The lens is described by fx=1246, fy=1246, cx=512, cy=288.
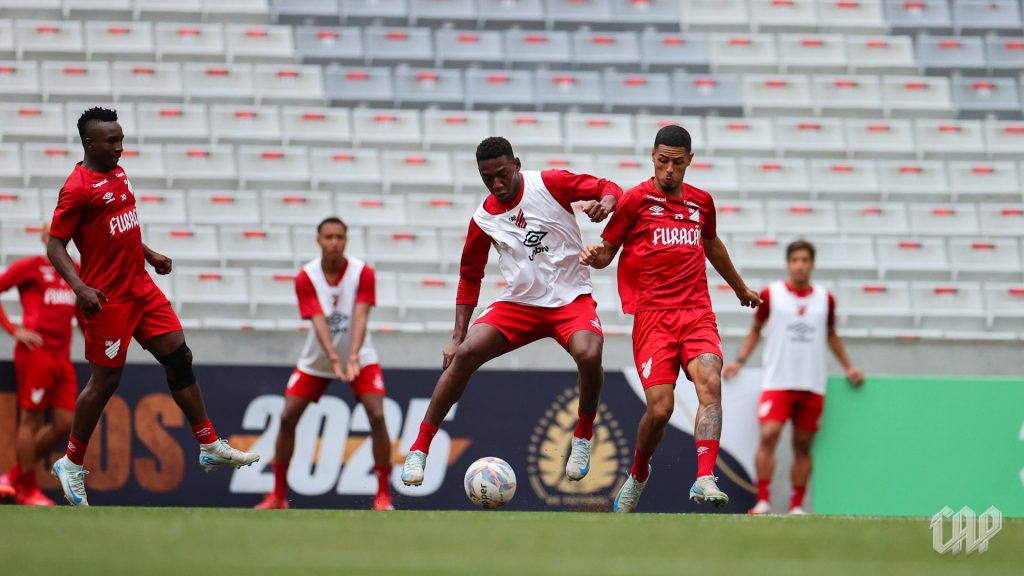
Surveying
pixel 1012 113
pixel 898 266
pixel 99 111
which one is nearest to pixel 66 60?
pixel 99 111

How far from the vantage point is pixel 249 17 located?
1576 centimetres

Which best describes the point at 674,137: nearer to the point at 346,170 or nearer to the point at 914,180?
the point at 346,170

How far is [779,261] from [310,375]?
18.0 ft

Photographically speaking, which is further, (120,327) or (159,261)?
(159,261)

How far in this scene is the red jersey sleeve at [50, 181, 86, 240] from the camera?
22.9 feet

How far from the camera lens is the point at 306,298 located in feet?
32.9

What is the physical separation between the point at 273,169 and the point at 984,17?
9.58m

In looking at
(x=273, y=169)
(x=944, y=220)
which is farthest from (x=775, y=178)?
(x=273, y=169)

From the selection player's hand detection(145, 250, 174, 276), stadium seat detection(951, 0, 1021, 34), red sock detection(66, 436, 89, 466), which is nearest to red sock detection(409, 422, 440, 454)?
player's hand detection(145, 250, 174, 276)

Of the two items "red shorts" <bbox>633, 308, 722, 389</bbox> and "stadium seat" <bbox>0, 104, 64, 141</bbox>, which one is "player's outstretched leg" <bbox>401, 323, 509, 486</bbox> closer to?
"red shorts" <bbox>633, 308, 722, 389</bbox>

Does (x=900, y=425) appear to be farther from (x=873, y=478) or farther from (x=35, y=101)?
(x=35, y=101)

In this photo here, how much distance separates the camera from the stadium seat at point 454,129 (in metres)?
14.5

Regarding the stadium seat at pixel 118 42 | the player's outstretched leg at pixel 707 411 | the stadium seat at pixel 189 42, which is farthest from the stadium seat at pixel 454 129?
the player's outstretched leg at pixel 707 411

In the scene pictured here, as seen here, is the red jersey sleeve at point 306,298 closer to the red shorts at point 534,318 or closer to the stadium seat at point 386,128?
the red shorts at point 534,318
